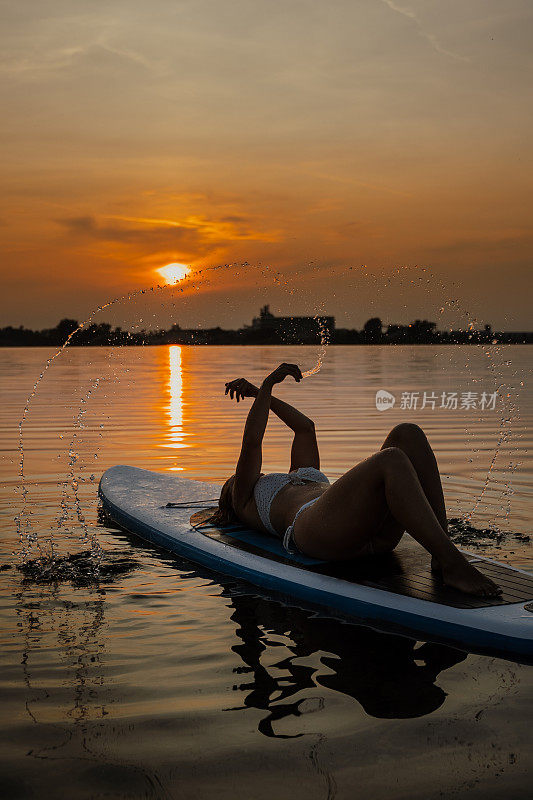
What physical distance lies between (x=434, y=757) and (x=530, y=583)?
1.82 m

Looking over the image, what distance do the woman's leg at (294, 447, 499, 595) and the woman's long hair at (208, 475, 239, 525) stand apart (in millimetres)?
1245

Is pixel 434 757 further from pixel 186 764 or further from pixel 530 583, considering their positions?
pixel 530 583

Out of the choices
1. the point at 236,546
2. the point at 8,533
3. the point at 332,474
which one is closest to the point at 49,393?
the point at 332,474

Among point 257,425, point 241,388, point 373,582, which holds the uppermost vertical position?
point 241,388

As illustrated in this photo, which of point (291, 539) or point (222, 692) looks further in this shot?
point (291, 539)

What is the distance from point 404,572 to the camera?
16.5 feet

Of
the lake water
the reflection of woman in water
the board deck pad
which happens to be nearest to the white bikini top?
the reflection of woman in water

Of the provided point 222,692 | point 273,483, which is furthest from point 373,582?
point 222,692

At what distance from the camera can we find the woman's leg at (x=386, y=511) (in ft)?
14.5

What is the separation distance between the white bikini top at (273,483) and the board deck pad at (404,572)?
228 millimetres

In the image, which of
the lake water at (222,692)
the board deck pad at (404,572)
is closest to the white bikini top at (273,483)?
the board deck pad at (404,572)

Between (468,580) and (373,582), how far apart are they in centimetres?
57

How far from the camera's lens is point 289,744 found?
333 centimetres

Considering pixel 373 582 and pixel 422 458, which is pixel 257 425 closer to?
pixel 422 458
